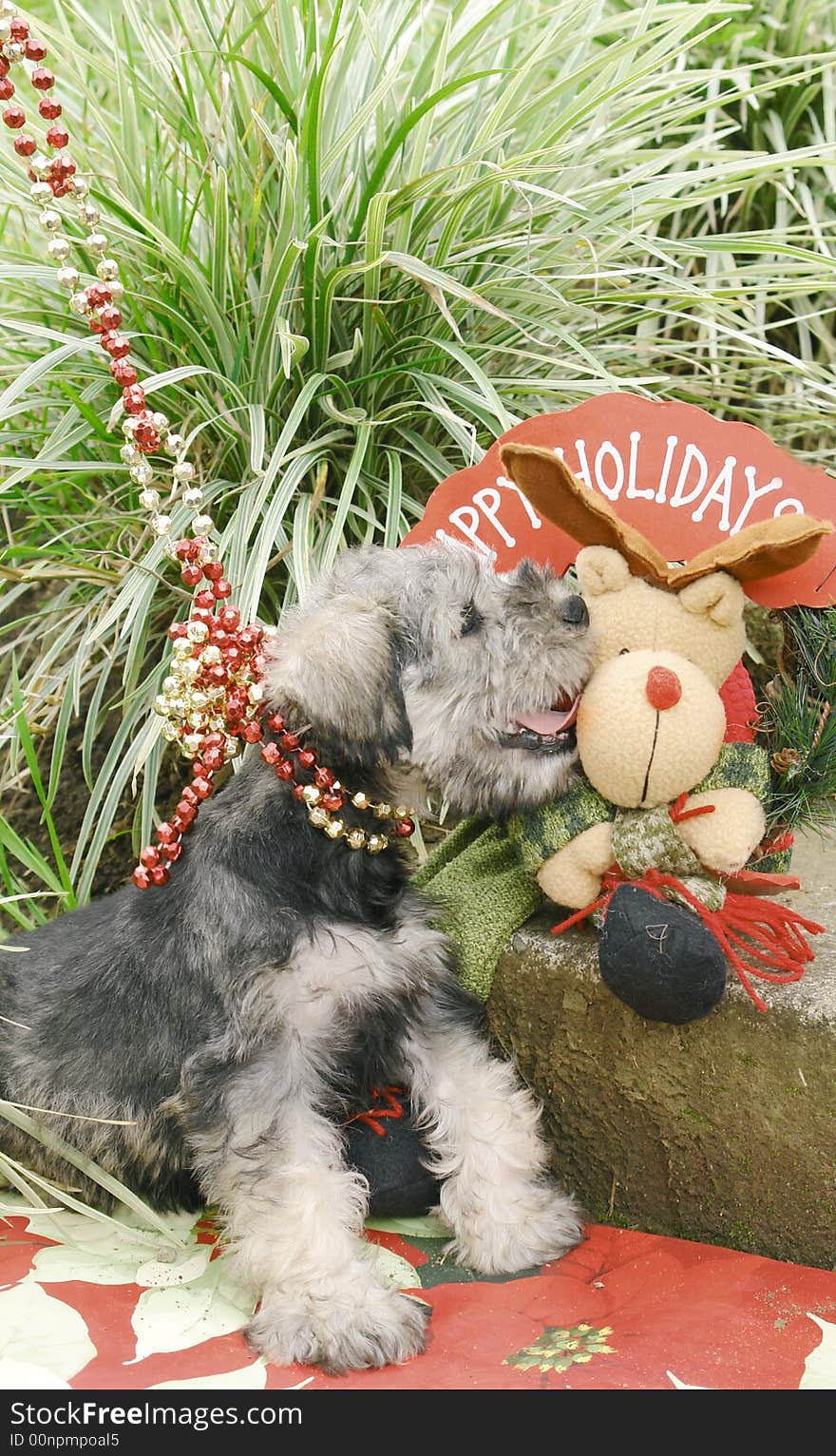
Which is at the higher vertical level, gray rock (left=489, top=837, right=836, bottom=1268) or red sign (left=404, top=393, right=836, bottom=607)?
red sign (left=404, top=393, right=836, bottom=607)

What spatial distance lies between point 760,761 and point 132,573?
76.2 inches

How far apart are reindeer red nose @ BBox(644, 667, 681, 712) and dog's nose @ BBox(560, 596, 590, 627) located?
0.19 meters

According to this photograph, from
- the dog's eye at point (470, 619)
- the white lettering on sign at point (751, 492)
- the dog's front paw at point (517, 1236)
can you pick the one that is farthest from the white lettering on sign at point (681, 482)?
the dog's front paw at point (517, 1236)

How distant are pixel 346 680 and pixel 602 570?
60 cm

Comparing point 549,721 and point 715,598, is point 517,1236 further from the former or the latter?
point 715,598

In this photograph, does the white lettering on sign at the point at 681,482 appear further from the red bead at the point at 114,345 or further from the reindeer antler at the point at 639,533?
the red bead at the point at 114,345

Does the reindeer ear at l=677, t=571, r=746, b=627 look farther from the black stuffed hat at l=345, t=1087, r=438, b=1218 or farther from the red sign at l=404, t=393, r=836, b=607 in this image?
the black stuffed hat at l=345, t=1087, r=438, b=1218

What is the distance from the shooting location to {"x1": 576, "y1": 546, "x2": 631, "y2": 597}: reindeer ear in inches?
98.6

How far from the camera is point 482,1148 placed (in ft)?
8.45

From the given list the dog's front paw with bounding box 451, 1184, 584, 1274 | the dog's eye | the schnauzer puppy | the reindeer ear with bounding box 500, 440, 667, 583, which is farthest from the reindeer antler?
the dog's front paw with bounding box 451, 1184, 584, 1274

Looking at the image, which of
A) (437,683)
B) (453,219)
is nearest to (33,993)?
(437,683)

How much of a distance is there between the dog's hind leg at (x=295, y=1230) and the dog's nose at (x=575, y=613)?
1001 millimetres

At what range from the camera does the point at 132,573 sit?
3.55 m
